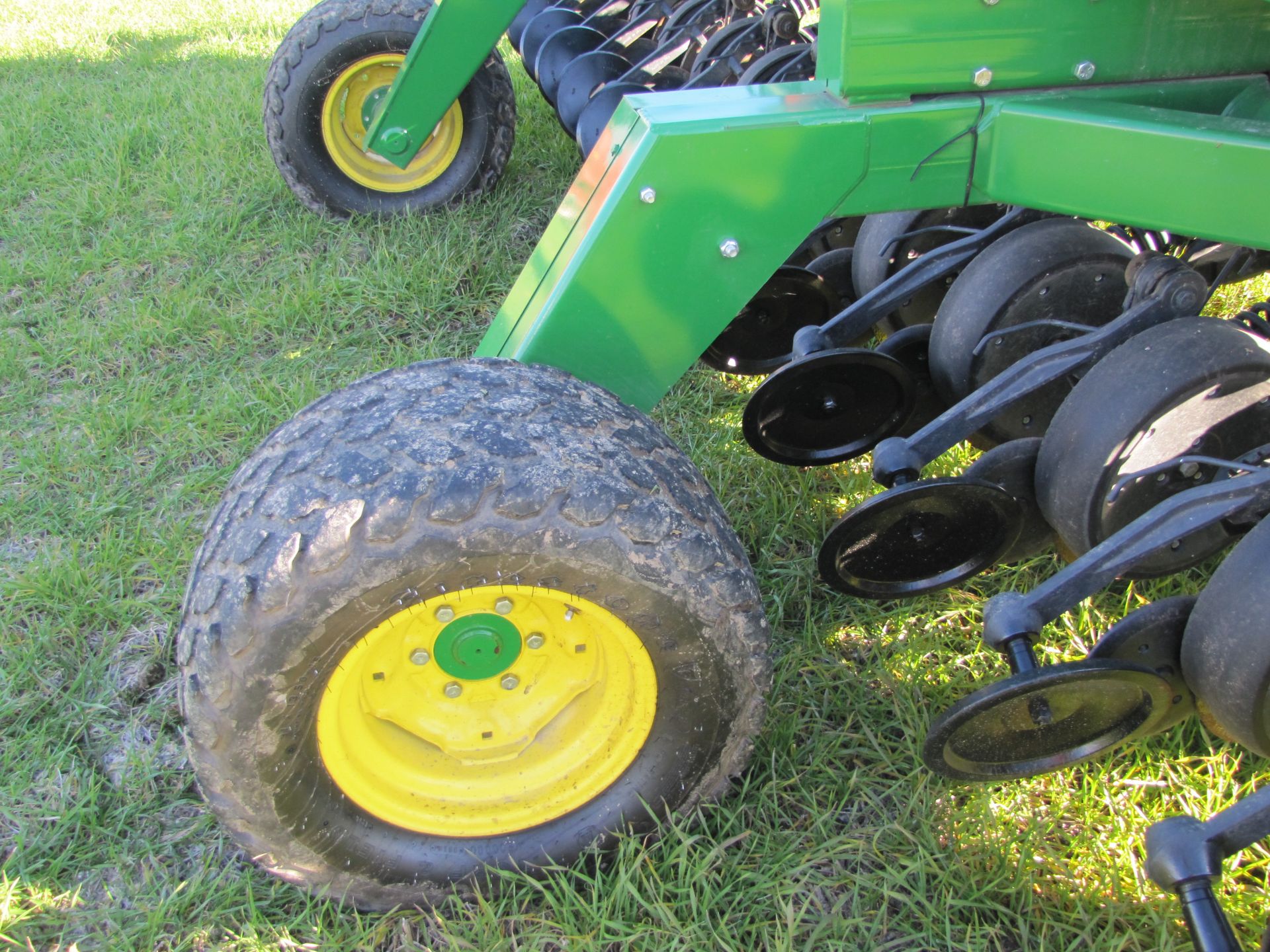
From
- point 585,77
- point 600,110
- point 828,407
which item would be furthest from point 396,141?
point 828,407

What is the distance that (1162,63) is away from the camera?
1.79 metres

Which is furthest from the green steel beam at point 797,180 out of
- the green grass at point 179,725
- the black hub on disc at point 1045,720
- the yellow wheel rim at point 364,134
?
the yellow wheel rim at point 364,134

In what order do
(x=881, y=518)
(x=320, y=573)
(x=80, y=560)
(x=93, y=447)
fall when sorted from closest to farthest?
1. (x=320, y=573)
2. (x=881, y=518)
3. (x=80, y=560)
4. (x=93, y=447)

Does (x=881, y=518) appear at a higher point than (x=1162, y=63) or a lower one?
lower

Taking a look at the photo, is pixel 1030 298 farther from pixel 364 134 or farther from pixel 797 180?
pixel 364 134

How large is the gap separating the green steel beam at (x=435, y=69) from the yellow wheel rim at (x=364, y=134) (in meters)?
0.17

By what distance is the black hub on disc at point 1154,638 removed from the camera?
1.65m

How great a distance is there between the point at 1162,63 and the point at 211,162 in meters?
4.25

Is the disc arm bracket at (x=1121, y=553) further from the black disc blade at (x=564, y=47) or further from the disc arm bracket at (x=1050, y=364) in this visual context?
the black disc blade at (x=564, y=47)

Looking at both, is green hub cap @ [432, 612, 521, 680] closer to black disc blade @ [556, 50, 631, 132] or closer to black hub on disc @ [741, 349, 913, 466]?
black hub on disc @ [741, 349, 913, 466]

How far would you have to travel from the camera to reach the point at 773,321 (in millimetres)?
2781

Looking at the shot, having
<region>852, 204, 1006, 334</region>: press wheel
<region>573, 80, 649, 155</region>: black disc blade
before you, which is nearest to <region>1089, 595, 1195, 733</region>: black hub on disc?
<region>852, 204, 1006, 334</region>: press wheel

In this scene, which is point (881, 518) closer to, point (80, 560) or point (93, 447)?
point (80, 560)

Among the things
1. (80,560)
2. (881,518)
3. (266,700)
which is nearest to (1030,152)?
(881,518)
